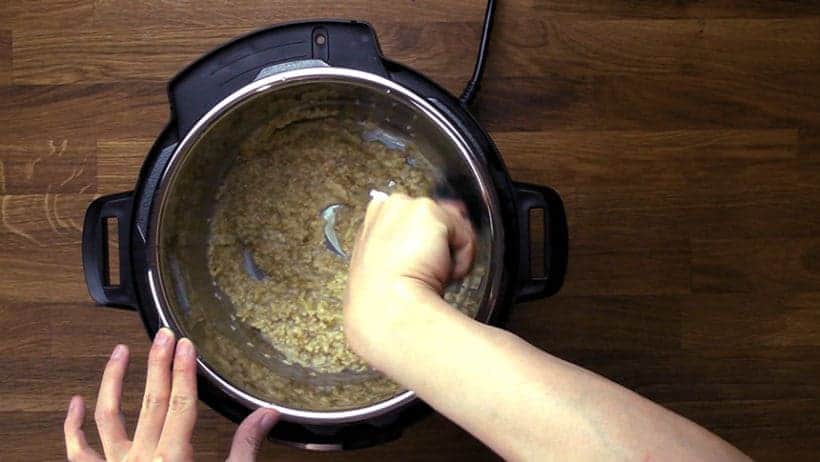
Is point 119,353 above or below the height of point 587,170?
below

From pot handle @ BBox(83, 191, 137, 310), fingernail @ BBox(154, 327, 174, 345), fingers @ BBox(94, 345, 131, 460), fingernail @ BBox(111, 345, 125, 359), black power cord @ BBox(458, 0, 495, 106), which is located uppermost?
black power cord @ BBox(458, 0, 495, 106)

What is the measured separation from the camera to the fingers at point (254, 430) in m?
0.60

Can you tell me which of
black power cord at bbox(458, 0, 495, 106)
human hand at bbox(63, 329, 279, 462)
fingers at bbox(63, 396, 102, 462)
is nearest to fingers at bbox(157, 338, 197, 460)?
human hand at bbox(63, 329, 279, 462)

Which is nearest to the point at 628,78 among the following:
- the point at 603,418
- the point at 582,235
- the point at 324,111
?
the point at 582,235

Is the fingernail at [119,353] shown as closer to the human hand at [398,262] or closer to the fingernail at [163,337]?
the fingernail at [163,337]

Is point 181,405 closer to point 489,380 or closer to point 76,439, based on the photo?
point 76,439

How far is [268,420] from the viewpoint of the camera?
0.60 meters

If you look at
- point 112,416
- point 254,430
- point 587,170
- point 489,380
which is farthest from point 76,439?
point 587,170

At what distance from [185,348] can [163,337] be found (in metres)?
0.02

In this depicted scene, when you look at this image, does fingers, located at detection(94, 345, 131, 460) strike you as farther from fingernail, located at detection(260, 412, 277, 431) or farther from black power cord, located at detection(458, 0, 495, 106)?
black power cord, located at detection(458, 0, 495, 106)

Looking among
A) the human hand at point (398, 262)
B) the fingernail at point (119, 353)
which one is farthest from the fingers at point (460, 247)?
the fingernail at point (119, 353)

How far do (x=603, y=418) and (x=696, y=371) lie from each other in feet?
1.28

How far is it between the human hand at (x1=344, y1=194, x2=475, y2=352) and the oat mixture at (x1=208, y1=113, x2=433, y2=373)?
189 mm

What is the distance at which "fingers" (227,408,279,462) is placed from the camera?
602 millimetres
